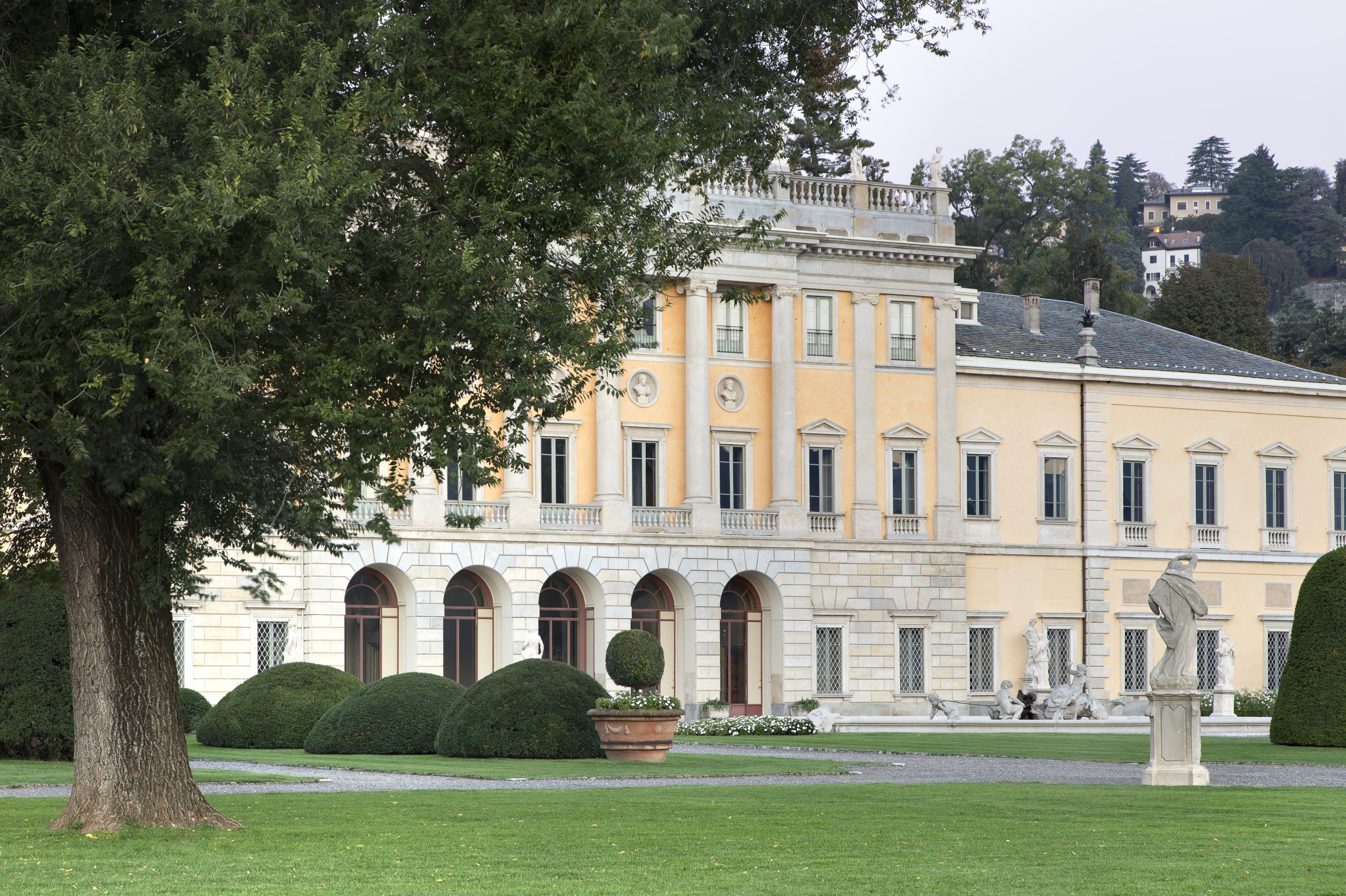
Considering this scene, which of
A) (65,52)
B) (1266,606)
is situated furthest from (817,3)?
(1266,606)

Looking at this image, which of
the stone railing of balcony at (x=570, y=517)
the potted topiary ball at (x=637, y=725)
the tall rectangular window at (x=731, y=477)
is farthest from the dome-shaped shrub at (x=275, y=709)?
the tall rectangular window at (x=731, y=477)

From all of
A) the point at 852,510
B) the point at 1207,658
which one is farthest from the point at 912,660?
the point at 1207,658

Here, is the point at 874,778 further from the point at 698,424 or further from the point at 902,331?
the point at 902,331

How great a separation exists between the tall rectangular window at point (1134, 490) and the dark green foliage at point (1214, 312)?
1748 centimetres

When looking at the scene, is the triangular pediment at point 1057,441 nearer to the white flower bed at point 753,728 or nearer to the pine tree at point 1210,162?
the white flower bed at point 753,728

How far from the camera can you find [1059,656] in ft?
163

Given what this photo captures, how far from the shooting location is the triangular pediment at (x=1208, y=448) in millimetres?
51406

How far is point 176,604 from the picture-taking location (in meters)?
17.2

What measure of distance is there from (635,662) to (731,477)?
21.3 metres

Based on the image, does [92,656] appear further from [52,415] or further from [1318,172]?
[1318,172]

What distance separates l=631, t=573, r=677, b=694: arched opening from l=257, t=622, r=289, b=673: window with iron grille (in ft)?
29.3

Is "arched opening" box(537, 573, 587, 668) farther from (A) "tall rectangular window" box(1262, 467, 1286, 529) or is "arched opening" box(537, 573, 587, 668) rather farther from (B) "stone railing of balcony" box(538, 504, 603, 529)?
(A) "tall rectangular window" box(1262, 467, 1286, 529)

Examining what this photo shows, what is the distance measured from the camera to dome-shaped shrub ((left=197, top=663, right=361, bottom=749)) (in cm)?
2894

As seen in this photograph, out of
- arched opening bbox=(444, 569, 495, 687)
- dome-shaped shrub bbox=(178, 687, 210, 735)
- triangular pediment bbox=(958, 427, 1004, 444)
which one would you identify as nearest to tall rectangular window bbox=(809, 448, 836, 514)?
triangular pediment bbox=(958, 427, 1004, 444)
